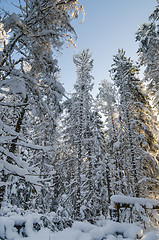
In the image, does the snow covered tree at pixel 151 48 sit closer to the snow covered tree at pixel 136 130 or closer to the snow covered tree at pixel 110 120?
the snow covered tree at pixel 136 130

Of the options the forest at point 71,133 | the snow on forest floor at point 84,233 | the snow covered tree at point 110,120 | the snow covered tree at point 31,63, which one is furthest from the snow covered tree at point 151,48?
the snow on forest floor at point 84,233

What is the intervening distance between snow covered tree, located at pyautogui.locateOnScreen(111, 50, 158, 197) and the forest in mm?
72

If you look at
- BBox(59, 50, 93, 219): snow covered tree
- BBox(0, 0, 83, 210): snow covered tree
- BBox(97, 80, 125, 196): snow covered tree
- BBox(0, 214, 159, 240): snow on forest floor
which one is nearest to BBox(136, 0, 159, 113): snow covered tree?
BBox(97, 80, 125, 196): snow covered tree

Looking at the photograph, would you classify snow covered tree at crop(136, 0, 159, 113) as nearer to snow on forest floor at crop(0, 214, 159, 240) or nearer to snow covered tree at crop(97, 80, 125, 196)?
snow covered tree at crop(97, 80, 125, 196)

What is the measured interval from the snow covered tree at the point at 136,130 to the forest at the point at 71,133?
0.07 meters

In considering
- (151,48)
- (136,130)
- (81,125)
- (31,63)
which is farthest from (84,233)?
(151,48)

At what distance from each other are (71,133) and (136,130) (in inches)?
248

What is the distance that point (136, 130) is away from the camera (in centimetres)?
1156

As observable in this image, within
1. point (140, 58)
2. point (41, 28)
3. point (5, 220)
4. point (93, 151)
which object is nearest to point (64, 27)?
point (41, 28)

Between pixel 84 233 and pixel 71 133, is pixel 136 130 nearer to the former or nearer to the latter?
pixel 71 133

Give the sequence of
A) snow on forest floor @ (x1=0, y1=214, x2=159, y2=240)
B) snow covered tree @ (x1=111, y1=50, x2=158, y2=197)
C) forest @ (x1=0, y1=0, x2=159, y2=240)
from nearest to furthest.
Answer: snow on forest floor @ (x1=0, y1=214, x2=159, y2=240), forest @ (x1=0, y1=0, x2=159, y2=240), snow covered tree @ (x1=111, y1=50, x2=158, y2=197)

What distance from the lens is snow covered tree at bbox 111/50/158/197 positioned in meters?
9.90

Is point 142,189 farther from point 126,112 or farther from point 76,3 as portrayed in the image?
point 76,3

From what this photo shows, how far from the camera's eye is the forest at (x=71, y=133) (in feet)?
11.1
